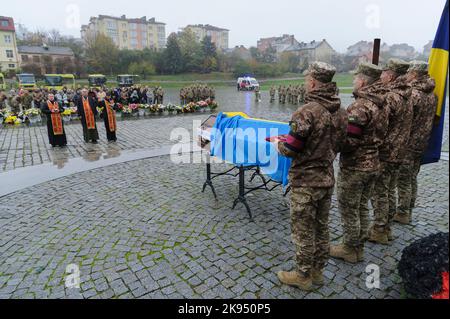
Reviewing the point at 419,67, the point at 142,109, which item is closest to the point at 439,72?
the point at 419,67

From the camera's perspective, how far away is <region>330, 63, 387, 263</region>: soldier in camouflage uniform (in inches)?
136

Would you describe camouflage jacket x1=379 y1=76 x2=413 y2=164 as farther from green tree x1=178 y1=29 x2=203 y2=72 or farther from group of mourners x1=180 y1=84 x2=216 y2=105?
green tree x1=178 y1=29 x2=203 y2=72

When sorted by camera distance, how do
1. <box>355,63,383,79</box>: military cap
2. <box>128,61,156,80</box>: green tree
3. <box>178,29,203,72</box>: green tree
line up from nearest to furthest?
<box>355,63,383,79</box>: military cap
<box>128,61,156,80</box>: green tree
<box>178,29,203,72</box>: green tree

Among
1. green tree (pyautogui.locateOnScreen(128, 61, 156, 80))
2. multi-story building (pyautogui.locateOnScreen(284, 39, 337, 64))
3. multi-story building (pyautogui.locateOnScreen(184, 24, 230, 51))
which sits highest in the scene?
multi-story building (pyautogui.locateOnScreen(184, 24, 230, 51))

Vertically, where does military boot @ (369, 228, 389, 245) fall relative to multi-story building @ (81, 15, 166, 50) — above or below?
below

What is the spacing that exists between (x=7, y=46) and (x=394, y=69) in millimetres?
74801

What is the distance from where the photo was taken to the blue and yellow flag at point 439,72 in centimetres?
390

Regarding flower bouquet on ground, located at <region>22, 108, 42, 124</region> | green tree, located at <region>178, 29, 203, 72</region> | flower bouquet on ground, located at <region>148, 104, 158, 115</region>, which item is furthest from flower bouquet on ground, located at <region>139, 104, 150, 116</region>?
green tree, located at <region>178, 29, 203, 72</region>

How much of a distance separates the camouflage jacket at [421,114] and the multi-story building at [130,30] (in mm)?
98643

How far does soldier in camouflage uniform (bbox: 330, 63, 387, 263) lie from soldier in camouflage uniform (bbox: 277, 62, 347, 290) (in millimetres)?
363

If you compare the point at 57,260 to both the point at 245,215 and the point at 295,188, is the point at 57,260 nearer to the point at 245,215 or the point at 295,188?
the point at 245,215

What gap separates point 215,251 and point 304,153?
1944mm

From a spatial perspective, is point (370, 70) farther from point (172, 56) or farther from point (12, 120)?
point (172, 56)

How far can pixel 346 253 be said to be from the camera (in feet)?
12.7
